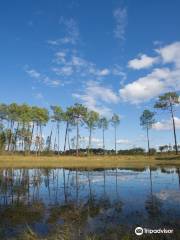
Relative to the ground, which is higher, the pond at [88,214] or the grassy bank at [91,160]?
the grassy bank at [91,160]

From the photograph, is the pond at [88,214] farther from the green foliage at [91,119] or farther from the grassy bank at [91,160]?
the green foliage at [91,119]

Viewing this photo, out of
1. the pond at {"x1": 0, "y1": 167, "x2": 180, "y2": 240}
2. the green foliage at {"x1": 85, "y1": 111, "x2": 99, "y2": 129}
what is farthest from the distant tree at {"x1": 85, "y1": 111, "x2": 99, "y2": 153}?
the pond at {"x1": 0, "y1": 167, "x2": 180, "y2": 240}

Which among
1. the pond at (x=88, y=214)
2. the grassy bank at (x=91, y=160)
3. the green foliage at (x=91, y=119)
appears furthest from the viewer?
the green foliage at (x=91, y=119)

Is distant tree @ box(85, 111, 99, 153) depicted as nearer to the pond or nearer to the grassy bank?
the grassy bank

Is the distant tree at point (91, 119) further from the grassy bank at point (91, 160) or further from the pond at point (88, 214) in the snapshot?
the pond at point (88, 214)

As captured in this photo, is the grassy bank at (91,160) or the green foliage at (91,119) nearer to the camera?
the grassy bank at (91,160)

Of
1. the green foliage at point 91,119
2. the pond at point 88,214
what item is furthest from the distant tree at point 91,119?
the pond at point 88,214

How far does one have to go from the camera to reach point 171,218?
1253cm

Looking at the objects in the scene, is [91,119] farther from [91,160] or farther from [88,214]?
[88,214]

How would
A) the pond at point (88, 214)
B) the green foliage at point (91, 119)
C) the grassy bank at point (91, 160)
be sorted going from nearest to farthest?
the pond at point (88, 214) → the grassy bank at point (91, 160) → the green foliage at point (91, 119)

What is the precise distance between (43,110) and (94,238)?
3032 inches

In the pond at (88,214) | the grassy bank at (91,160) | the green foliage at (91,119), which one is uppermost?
the green foliage at (91,119)

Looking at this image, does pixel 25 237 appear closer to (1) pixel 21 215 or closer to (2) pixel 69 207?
(1) pixel 21 215

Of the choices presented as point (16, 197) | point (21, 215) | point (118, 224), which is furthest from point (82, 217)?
point (16, 197)
